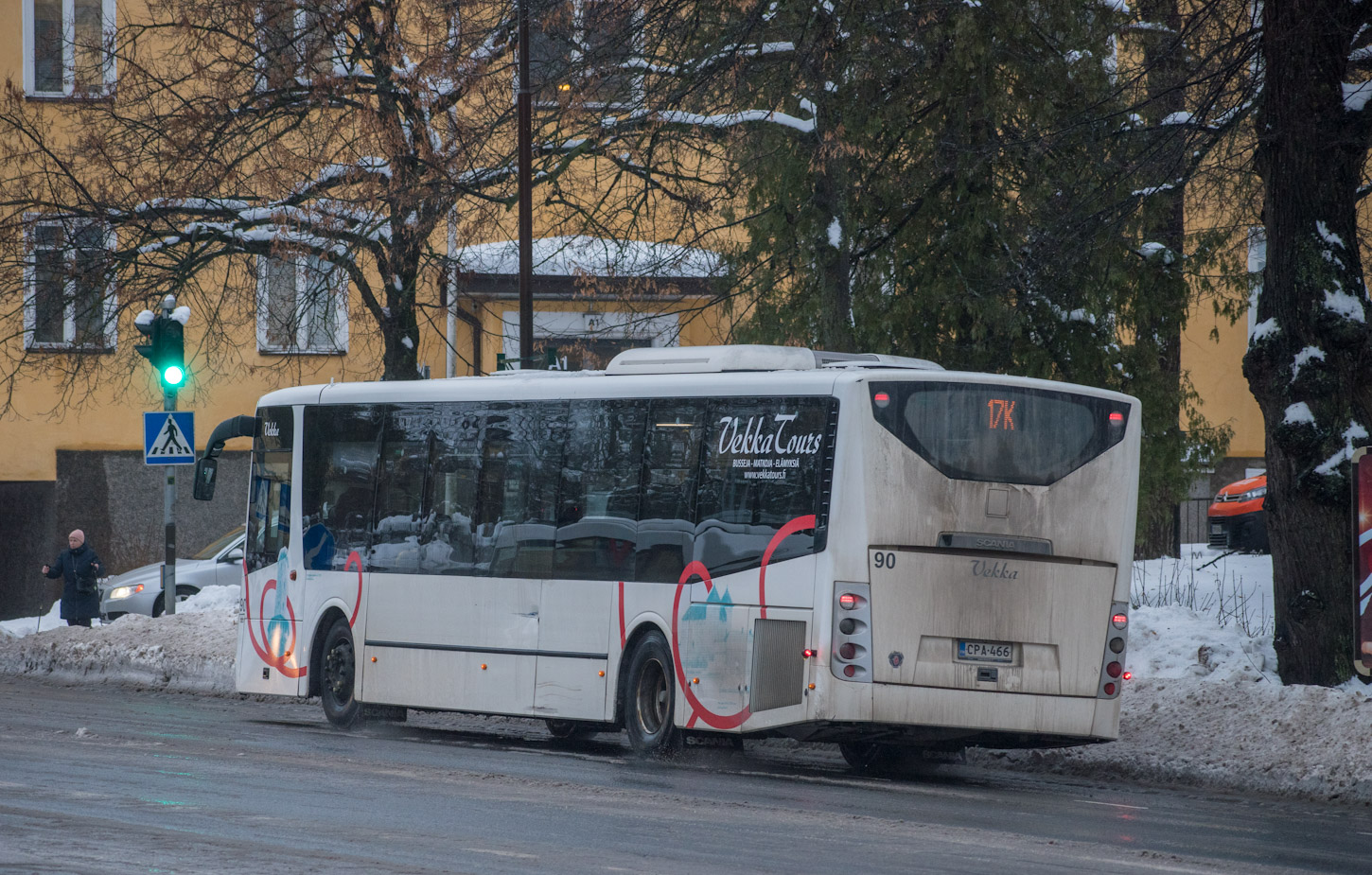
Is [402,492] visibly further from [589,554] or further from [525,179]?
[525,179]

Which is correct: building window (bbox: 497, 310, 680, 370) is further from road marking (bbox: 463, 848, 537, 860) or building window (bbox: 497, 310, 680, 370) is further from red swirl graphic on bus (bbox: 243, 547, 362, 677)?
road marking (bbox: 463, 848, 537, 860)

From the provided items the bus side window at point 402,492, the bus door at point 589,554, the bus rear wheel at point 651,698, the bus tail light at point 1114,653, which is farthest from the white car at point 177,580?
the bus tail light at point 1114,653

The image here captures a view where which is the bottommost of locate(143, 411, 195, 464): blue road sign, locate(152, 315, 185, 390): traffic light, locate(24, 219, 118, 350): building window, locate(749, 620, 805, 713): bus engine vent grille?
locate(749, 620, 805, 713): bus engine vent grille

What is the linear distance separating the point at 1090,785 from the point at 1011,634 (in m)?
1.40

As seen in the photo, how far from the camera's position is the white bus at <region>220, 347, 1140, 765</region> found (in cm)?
1248

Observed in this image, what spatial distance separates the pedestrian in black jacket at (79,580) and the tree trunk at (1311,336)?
1632cm

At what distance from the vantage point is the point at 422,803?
10031 millimetres

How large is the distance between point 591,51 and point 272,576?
626 centimetres

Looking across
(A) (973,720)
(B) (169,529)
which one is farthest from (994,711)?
(B) (169,529)

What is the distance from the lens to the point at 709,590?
1338 centimetres

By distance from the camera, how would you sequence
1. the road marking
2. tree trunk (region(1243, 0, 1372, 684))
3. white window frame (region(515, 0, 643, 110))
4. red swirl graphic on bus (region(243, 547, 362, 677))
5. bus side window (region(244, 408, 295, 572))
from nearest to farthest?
the road marking → tree trunk (region(1243, 0, 1372, 684)) → red swirl graphic on bus (region(243, 547, 362, 677)) → bus side window (region(244, 408, 295, 572)) → white window frame (region(515, 0, 643, 110))

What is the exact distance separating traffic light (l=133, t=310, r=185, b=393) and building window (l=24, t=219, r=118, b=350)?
91 cm

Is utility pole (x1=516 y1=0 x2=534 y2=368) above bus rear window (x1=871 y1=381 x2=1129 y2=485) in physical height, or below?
above

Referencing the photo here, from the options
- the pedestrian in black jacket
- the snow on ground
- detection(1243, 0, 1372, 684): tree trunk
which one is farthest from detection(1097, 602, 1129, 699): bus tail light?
the pedestrian in black jacket
